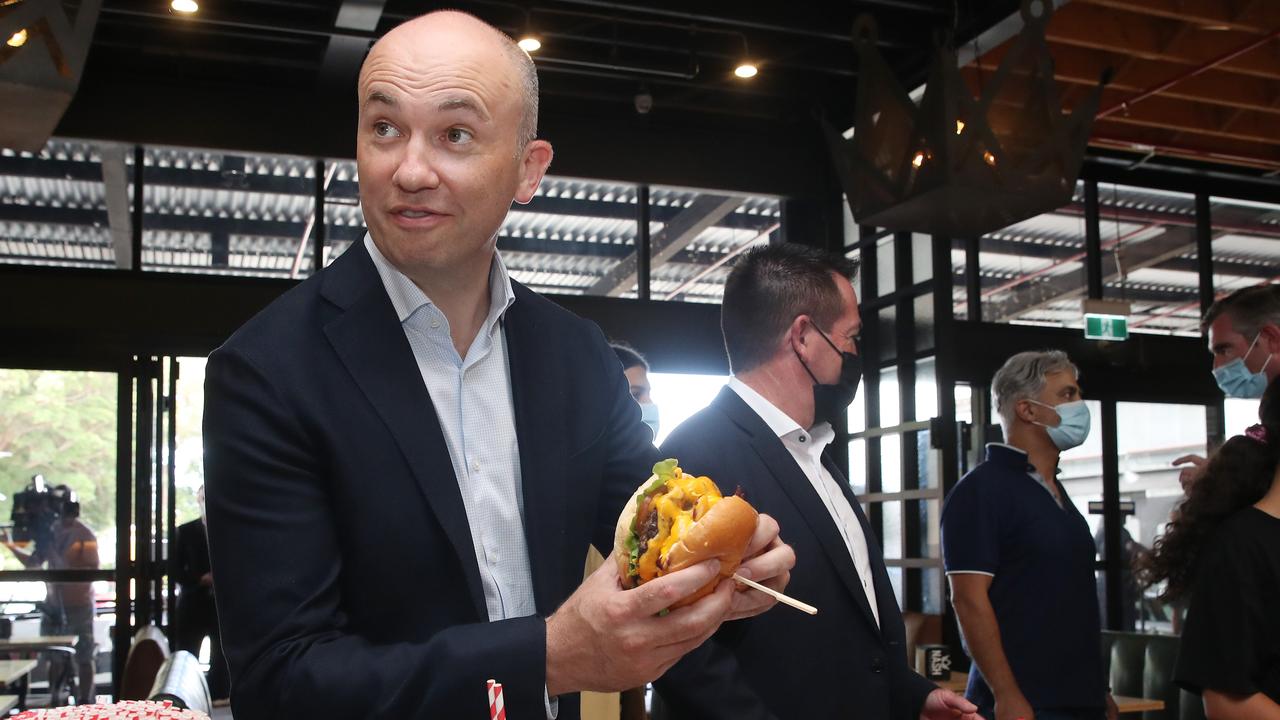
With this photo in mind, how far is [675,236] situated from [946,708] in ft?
21.0

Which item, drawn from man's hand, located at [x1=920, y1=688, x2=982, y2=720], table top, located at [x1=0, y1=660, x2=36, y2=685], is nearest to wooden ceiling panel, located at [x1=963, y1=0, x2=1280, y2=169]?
man's hand, located at [x1=920, y1=688, x2=982, y2=720]

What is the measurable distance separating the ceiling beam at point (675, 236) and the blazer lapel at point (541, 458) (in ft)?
22.8

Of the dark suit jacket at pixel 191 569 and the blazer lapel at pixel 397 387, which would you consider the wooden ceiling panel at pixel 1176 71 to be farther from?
the dark suit jacket at pixel 191 569

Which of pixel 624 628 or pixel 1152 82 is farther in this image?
pixel 1152 82

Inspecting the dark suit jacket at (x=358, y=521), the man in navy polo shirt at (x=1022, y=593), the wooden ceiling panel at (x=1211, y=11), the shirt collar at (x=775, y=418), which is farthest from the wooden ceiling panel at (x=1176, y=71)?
the dark suit jacket at (x=358, y=521)

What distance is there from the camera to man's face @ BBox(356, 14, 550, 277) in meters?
1.21

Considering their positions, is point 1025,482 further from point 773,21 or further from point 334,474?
point 773,21

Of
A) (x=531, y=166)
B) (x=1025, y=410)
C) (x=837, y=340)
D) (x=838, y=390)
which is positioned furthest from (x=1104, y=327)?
(x=531, y=166)

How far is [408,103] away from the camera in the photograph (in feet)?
3.98

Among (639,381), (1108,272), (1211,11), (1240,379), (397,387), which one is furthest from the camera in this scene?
(1108,272)

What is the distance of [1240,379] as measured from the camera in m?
4.01

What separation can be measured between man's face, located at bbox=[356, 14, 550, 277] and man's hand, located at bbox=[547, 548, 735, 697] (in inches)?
15.2

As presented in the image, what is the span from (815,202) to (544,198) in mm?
2009

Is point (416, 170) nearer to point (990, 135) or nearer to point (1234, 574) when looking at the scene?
point (1234, 574)
